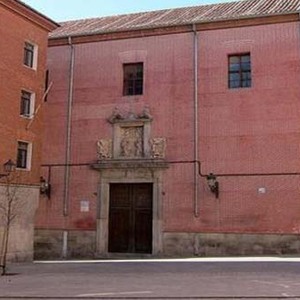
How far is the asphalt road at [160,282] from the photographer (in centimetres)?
1149

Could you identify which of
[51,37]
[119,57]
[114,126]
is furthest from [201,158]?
[51,37]

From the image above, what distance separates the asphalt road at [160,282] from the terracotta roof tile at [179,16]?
11.8 meters

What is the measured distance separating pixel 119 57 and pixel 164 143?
4917 millimetres

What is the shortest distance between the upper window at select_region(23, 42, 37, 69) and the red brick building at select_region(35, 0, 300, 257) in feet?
13.6

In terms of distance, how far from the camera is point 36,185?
23.1 metres

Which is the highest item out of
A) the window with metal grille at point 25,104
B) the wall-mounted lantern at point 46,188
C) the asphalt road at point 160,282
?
the window with metal grille at point 25,104

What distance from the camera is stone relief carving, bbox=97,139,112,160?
26.1 meters

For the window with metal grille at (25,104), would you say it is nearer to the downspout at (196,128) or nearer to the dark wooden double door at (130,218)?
the dark wooden double door at (130,218)

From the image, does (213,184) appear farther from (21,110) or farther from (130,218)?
(21,110)

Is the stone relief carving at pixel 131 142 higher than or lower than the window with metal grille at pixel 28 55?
lower

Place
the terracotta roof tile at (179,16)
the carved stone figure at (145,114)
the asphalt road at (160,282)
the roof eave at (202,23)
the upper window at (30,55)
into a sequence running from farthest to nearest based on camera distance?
1. the carved stone figure at (145,114)
2. the terracotta roof tile at (179,16)
3. the roof eave at (202,23)
4. the upper window at (30,55)
5. the asphalt road at (160,282)

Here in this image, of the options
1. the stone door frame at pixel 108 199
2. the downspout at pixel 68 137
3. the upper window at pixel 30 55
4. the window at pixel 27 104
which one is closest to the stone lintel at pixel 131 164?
the stone door frame at pixel 108 199

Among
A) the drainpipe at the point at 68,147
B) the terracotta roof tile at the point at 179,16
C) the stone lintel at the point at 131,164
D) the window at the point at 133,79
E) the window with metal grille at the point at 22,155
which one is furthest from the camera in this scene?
the window at the point at 133,79

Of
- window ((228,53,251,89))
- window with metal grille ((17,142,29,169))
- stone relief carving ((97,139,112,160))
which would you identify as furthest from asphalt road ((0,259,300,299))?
window ((228,53,251,89))
